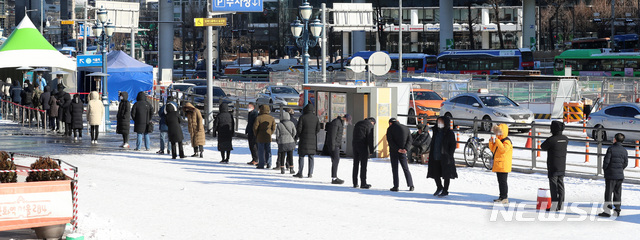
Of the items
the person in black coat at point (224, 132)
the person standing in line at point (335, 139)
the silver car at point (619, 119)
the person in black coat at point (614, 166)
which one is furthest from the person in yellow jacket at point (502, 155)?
the silver car at point (619, 119)

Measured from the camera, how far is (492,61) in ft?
241

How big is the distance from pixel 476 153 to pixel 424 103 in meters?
14.5

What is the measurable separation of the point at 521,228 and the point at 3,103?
1154 inches

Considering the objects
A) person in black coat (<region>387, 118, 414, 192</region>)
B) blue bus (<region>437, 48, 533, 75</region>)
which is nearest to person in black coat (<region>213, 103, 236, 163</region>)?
person in black coat (<region>387, 118, 414, 192</region>)

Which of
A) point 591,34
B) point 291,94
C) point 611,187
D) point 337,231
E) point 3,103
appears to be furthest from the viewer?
point 591,34

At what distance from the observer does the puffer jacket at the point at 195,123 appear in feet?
70.9

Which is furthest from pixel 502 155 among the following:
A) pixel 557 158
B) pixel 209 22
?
pixel 209 22

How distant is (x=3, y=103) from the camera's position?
3709cm

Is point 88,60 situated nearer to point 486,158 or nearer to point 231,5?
point 231,5

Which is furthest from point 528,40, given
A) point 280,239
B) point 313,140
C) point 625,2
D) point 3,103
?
point 280,239

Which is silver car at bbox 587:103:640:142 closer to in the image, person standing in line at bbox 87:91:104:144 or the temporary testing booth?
the temporary testing booth

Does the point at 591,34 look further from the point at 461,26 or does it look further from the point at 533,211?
the point at 533,211

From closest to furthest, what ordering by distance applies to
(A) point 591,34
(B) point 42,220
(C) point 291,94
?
(B) point 42,220, (C) point 291,94, (A) point 591,34

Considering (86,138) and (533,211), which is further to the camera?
(86,138)
